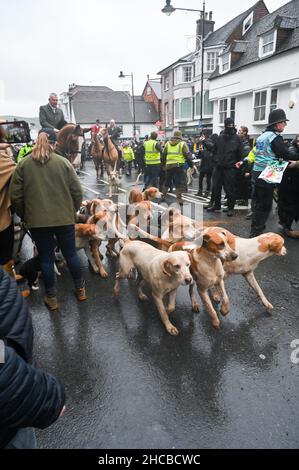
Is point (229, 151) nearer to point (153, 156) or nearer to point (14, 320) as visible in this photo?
point (153, 156)

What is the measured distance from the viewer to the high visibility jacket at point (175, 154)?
10451mm

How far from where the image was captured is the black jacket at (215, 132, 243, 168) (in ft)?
28.7

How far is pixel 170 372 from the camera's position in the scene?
124 inches

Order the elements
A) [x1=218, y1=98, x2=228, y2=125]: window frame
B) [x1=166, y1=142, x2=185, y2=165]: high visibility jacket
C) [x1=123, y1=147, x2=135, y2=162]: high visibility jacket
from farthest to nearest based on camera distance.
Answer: [x1=218, y1=98, x2=228, y2=125]: window frame
[x1=123, y1=147, x2=135, y2=162]: high visibility jacket
[x1=166, y1=142, x2=185, y2=165]: high visibility jacket

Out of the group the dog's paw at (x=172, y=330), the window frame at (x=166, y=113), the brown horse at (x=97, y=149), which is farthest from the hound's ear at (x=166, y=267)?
the window frame at (x=166, y=113)

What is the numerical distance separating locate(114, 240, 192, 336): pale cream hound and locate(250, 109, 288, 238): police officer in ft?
11.6

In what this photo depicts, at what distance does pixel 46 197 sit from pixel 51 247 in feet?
2.29

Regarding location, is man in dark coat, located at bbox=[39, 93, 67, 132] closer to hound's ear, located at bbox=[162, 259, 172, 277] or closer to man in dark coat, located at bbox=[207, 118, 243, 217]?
man in dark coat, located at bbox=[207, 118, 243, 217]

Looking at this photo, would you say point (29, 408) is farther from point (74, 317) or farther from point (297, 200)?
point (297, 200)

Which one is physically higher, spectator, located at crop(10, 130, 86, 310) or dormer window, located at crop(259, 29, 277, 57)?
dormer window, located at crop(259, 29, 277, 57)

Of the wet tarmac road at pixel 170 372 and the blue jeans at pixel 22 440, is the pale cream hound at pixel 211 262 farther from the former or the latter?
the blue jeans at pixel 22 440

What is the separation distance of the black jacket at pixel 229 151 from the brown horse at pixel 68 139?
3.80 m

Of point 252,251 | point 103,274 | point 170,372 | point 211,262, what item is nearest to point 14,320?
point 170,372

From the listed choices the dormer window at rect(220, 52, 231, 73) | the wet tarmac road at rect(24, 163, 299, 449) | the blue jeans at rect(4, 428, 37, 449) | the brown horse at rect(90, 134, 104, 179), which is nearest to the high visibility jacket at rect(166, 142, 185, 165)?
the brown horse at rect(90, 134, 104, 179)
